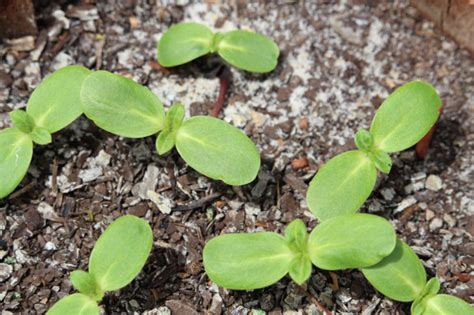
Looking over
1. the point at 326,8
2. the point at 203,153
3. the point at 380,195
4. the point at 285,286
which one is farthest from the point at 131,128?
the point at 326,8

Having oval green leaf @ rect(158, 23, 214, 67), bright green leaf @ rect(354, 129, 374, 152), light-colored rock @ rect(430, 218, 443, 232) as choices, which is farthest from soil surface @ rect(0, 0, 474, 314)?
bright green leaf @ rect(354, 129, 374, 152)

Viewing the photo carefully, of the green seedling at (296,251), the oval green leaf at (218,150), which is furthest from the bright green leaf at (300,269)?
the oval green leaf at (218,150)

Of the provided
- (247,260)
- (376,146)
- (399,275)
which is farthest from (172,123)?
(399,275)

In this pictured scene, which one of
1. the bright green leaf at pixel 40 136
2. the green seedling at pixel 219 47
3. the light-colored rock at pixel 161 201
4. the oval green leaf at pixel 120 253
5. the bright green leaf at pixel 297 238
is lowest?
the light-colored rock at pixel 161 201

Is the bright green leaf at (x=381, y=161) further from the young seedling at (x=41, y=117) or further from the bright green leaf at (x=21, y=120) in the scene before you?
the bright green leaf at (x=21, y=120)

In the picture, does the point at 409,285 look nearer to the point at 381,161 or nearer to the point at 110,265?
the point at 381,161

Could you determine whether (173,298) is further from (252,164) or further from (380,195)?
(380,195)
